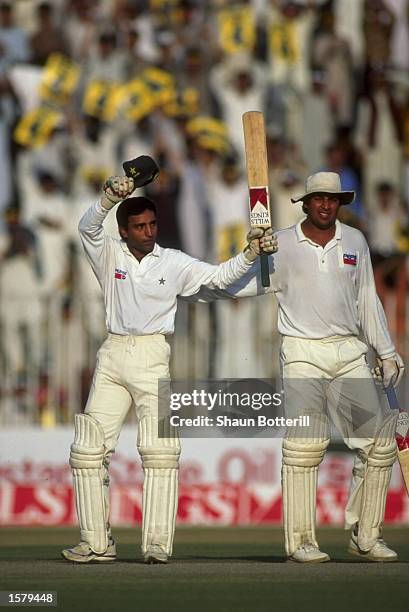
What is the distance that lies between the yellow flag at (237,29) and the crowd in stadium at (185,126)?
0.04 feet

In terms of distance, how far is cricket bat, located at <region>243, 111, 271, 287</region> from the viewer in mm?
8773

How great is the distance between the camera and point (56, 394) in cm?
1353

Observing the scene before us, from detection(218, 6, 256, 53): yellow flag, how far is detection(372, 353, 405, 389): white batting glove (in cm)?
688

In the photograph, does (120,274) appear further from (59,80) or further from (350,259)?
(59,80)

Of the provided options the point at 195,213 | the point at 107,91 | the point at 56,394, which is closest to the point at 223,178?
the point at 195,213

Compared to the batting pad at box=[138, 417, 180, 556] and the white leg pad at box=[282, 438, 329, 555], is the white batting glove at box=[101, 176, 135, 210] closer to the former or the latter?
the batting pad at box=[138, 417, 180, 556]

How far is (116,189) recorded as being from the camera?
8.49 m

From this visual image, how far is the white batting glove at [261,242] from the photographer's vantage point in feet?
28.2

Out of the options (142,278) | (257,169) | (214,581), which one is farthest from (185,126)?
(214,581)

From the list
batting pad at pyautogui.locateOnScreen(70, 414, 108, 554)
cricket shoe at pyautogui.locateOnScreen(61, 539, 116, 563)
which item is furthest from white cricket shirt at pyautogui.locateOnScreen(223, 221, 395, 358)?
cricket shoe at pyautogui.locateOnScreen(61, 539, 116, 563)

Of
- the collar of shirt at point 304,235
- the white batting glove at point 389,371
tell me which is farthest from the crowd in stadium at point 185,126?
the collar of shirt at point 304,235

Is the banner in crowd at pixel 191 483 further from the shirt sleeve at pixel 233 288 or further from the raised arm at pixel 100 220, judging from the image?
the raised arm at pixel 100 220

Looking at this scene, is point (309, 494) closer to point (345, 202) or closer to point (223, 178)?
point (345, 202)

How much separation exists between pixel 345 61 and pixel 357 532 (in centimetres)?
733
